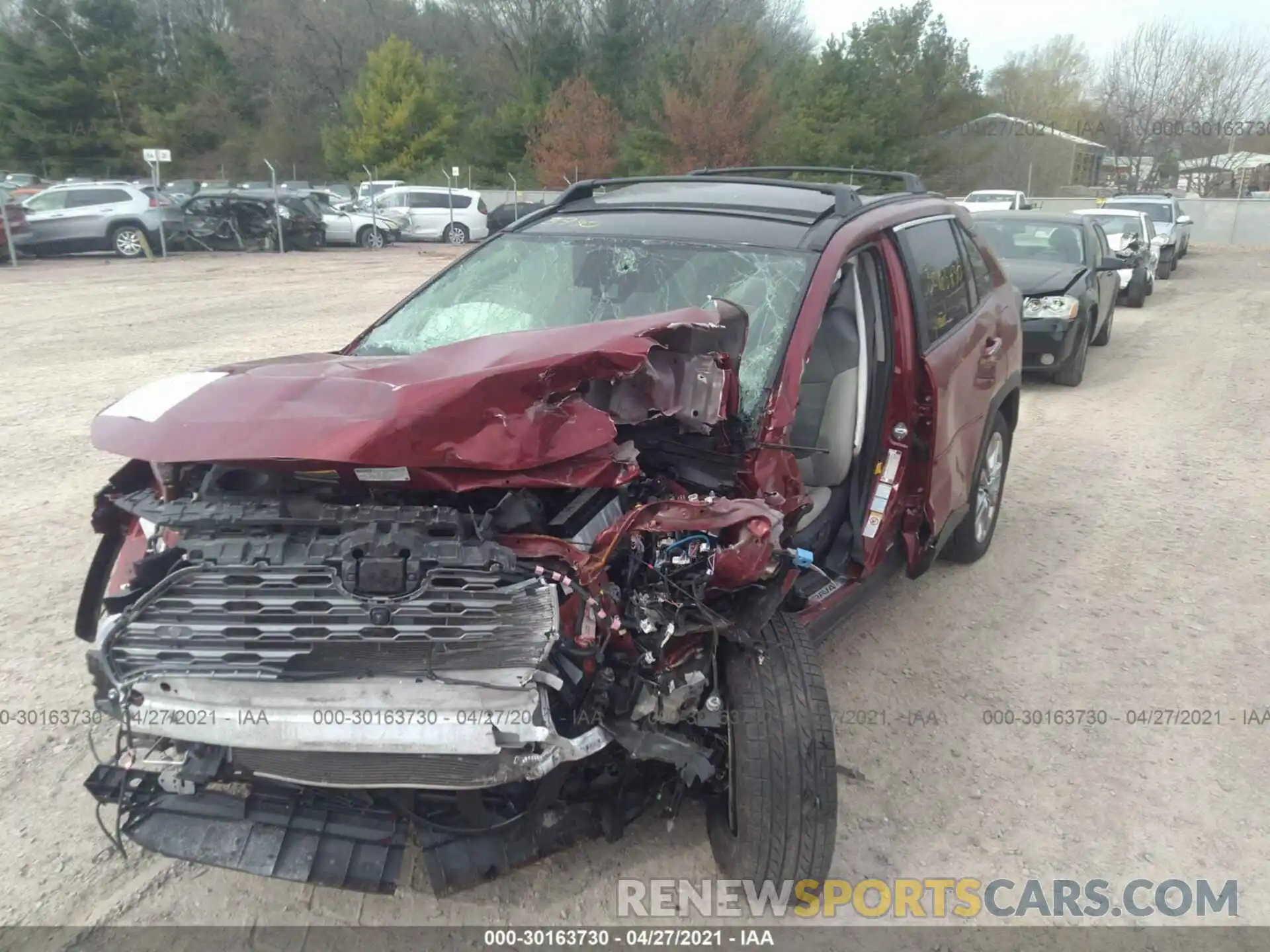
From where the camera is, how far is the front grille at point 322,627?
2.31 meters

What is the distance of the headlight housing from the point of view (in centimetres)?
929

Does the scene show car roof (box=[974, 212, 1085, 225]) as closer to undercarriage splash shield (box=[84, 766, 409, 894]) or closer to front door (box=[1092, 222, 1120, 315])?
front door (box=[1092, 222, 1120, 315])

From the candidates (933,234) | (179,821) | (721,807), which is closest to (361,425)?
(179,821)

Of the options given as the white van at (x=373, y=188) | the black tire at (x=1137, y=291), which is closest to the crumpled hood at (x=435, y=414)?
the black tire at (x=1137, y=291)

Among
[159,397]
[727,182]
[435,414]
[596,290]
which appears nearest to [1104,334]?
[727,182]

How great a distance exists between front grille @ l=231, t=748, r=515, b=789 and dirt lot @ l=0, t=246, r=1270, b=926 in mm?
608

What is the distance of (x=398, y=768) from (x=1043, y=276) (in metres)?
9.32

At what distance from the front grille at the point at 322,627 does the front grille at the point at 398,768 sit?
198 millimetres

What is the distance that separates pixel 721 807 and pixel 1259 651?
9.47 feet

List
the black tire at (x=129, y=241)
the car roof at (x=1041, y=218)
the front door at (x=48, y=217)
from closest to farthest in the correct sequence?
the car roof at (x=1041, y=218), the front door at (x=48, y=217), the black tire at (x=129, y=241)

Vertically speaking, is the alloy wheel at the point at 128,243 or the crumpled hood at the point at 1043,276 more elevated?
the crumpled hood at the point at 1043,276

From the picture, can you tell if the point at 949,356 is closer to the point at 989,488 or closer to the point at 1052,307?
the point at 989,488

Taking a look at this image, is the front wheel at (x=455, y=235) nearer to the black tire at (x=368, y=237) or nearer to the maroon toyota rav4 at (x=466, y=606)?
the black tire at (x=368, y=237)

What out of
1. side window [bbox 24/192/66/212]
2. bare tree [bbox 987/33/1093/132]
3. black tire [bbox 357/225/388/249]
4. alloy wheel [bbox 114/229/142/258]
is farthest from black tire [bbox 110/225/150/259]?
bare tree [bbox 987/33/1093/132]
